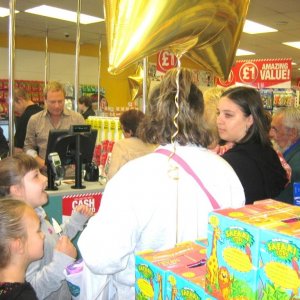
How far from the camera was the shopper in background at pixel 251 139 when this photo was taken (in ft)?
5.80

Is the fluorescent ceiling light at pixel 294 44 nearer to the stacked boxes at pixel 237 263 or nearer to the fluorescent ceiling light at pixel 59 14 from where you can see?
the fluorescent ceiling light at pixel 59 14

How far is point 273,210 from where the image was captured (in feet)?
3.14

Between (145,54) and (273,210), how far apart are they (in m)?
0.48

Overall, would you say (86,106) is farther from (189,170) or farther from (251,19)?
(189,170)

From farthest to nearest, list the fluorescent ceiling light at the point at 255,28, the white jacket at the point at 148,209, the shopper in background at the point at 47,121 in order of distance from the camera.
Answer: the fluorescent ceiling light at the point at 255,28, the shopper in background at the point at 47,121, the white jacket at the point at 148,209

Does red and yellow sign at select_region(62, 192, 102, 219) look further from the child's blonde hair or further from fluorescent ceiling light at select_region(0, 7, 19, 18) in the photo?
fluorescent ceiling light at select_region(0, 7, 19, 18)

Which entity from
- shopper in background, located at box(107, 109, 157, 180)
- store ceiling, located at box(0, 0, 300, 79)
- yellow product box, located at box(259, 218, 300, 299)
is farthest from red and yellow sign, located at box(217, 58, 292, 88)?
yellow product box, located at box(259, 218, 300, 299)

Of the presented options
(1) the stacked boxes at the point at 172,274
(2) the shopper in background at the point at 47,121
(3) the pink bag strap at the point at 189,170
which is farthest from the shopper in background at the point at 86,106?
(1) the stacked boxes at the point at 172,274

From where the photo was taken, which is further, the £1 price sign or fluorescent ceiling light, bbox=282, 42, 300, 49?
fluorescent ceiling light, bbox=282, 42, 300, 49

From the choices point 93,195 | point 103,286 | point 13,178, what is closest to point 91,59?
point 93,195

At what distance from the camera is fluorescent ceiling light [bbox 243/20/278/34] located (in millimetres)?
7605

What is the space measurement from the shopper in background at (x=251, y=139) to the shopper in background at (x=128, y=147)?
137 centimetres

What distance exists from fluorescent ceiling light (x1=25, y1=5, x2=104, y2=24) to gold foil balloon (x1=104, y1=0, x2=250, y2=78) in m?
6.03

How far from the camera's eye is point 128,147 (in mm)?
3385
